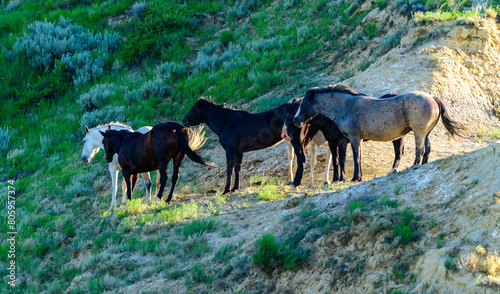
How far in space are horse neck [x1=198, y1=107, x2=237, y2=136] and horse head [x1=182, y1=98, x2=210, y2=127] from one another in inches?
6.3

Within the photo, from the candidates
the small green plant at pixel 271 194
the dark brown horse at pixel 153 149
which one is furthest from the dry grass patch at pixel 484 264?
the dark brown horse at pixel 153 149

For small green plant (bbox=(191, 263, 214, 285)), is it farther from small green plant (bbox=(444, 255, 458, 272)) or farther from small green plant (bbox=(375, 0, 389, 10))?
small green plant (bbox=(375, 0, 389, 10))

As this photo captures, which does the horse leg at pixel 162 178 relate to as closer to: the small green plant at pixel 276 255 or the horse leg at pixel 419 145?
the small green plant at pixel 276 255

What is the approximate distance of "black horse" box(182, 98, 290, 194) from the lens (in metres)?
11.4

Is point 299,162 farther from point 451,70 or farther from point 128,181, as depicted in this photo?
point 451,70

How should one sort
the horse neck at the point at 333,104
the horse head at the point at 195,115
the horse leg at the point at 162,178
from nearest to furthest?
the horse neck at the point at 333,104
the horse leg at the point at 162,178
the horse head at the point at 195,115

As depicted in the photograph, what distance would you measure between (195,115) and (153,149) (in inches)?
62.0

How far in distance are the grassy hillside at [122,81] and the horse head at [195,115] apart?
222cm

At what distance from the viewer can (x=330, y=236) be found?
6582mm

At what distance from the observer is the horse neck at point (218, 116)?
12.0m

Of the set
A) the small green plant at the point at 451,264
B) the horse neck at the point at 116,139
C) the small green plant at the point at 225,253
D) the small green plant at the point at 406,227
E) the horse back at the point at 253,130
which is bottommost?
the small green plant at the point at 225,253

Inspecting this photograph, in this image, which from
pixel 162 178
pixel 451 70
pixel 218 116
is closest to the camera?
pixel 162 178

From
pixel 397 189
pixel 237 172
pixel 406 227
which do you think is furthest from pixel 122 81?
pixel 406 227

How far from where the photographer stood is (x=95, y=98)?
755 inches
